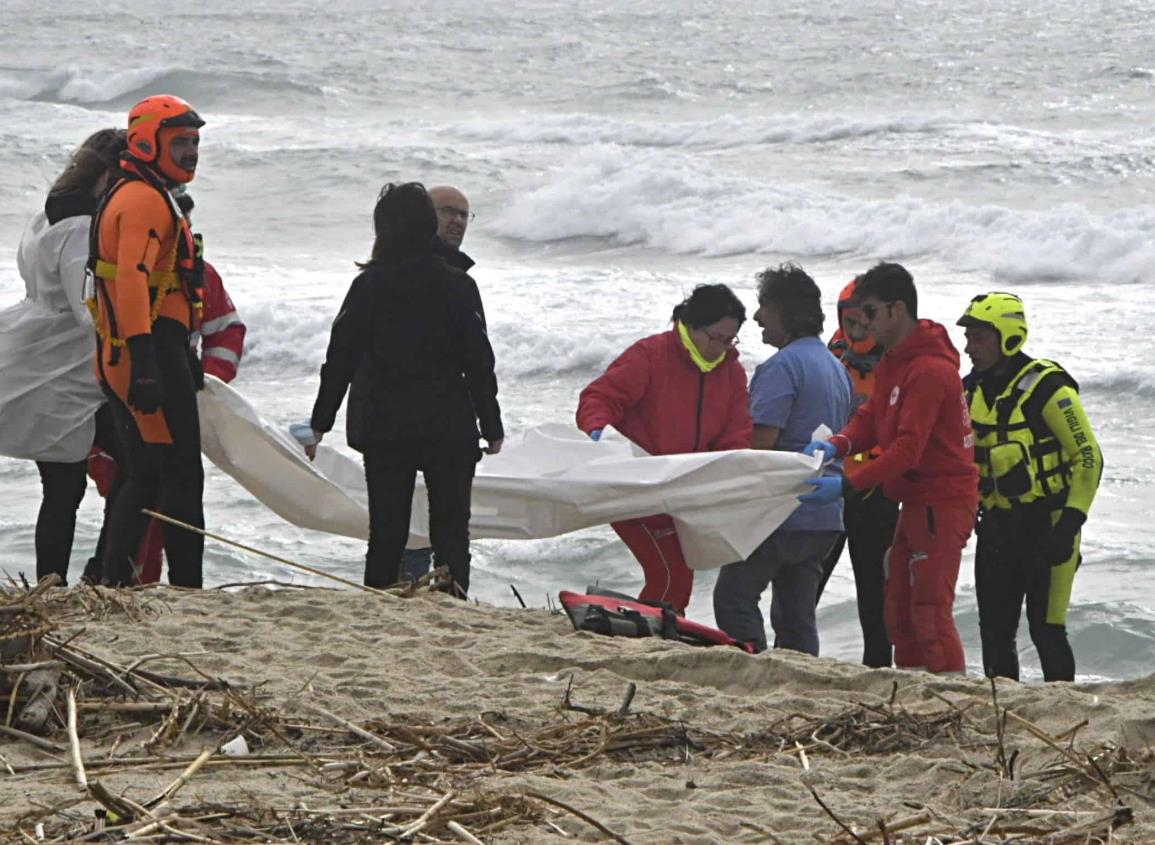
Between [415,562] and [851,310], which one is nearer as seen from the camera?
[851,310]

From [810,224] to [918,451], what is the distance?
55.5 feet

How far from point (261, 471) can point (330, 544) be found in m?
2.95

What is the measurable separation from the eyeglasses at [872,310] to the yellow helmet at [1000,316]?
25 cm

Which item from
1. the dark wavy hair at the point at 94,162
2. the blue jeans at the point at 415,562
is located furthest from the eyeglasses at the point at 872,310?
the dark wavy hair at the point at 94,162

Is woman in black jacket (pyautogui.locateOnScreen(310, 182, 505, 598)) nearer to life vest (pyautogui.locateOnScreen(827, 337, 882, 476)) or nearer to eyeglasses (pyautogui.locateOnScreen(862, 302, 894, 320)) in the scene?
eyeglasses (pyautogui.locateOnScreen(862, 302, 894, 320))

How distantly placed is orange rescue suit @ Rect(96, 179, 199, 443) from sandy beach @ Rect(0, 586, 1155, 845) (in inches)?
29.4

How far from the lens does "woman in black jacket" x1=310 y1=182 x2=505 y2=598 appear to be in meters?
6.10

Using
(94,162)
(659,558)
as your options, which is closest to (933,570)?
(659,558)

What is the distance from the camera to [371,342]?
616 cm

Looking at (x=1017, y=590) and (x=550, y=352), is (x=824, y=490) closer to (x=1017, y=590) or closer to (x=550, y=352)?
(x=1017, y=590)

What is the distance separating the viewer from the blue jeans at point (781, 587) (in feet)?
21.3

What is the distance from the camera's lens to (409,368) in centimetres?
614

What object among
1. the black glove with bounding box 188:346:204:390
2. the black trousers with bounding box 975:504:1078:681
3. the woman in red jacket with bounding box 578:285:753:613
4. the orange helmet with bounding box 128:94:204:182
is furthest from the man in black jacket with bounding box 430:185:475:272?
the black trousers with bounding box 975:504:1078:681

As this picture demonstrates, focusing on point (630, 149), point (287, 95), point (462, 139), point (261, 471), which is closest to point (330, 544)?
point (261, 471)
